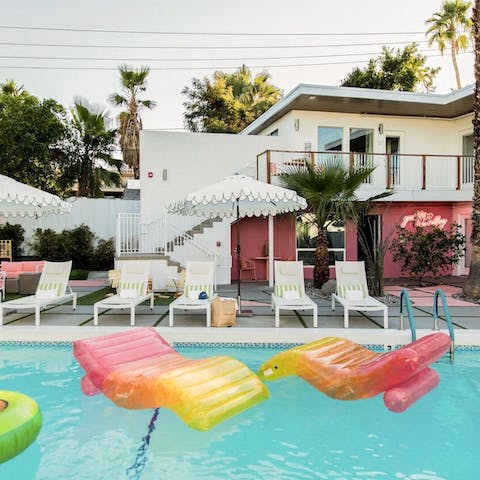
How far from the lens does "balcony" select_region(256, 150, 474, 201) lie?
48.6 ft

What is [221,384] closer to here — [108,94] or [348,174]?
[348,174]

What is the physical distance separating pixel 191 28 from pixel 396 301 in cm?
1901

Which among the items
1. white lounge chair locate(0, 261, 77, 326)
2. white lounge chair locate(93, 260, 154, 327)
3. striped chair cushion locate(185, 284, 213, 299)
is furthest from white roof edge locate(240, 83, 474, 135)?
white lounge chair locate(0, 261, 77, 326)

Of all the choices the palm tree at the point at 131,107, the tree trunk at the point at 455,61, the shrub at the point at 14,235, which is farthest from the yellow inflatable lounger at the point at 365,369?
the tree trunk at the point at 455,61

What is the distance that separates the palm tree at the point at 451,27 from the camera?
101ft

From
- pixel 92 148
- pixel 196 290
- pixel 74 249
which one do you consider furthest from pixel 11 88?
pixel 196 290

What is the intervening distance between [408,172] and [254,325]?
33.5 feet

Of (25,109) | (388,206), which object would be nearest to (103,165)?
(25,109)

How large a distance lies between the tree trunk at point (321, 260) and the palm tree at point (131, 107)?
1498cm

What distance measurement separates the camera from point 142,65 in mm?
23969

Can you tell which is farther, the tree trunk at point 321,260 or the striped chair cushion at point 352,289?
the tree trunk at point 321,260

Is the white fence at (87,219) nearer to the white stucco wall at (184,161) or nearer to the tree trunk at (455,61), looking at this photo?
the white stucco wall at (184,161)

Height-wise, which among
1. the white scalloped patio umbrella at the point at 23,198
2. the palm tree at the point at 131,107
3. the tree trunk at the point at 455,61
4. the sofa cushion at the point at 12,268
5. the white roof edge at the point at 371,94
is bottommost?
the sofa cushion at the point at 12,268

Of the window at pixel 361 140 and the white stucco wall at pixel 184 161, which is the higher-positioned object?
the window at pixel 361 140
